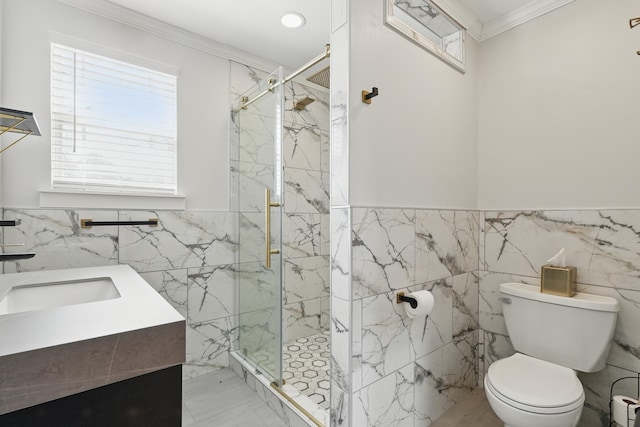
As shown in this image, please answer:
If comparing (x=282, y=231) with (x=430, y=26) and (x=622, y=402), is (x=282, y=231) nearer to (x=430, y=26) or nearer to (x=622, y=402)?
(x=430, y=26)

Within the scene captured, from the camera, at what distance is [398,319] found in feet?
5.24

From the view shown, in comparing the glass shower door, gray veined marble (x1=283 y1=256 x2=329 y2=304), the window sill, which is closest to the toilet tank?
the glass shower door

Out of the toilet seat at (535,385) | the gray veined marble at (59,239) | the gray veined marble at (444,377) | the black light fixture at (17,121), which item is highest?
the black light fixture at (17,121)

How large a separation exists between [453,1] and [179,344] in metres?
2.28

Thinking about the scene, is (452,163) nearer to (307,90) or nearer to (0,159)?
(307,90)

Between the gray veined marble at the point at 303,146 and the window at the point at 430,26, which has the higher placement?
the window at the point at 430,26

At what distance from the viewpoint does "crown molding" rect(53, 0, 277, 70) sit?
1.87m

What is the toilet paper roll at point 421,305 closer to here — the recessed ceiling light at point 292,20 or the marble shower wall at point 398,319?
the marble shower wall at point 398,319

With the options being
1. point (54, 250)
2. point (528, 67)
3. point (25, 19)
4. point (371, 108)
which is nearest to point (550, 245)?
point (528, 67)

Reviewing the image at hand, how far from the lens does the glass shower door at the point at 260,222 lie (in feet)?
6.26

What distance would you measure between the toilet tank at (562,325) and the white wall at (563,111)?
56 centimetres

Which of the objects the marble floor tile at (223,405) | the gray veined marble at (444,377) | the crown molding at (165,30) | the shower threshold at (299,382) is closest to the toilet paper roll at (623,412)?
the gray veined marble at (444,377)

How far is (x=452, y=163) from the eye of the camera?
78.4 inches

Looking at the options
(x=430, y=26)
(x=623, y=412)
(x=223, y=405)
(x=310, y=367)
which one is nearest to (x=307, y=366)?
(x=310, y=367)
